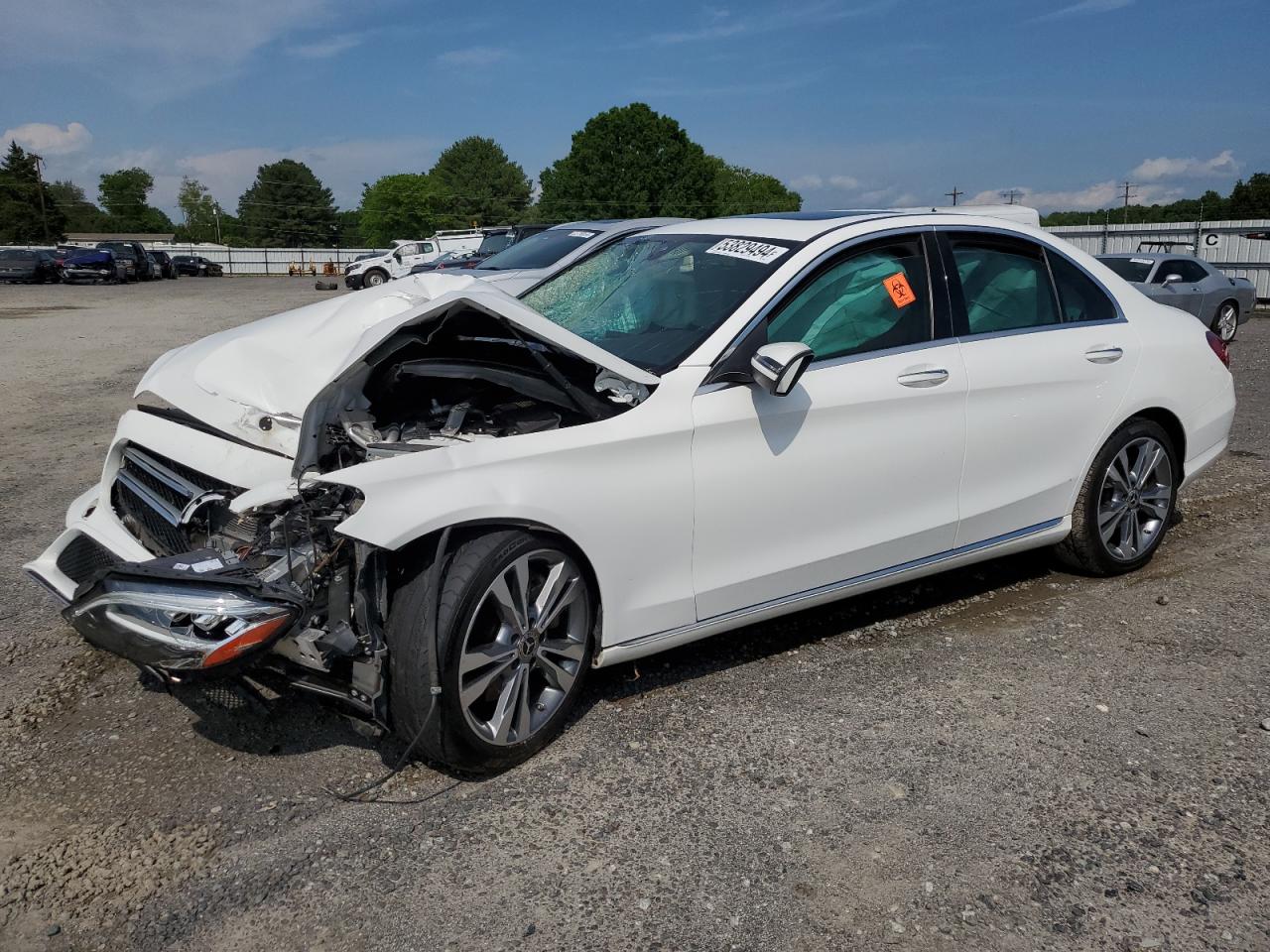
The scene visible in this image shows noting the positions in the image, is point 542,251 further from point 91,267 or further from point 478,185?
point 478,185

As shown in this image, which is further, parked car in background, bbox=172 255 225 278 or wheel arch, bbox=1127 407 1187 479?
parked car in background, bbox=172 255 225 278

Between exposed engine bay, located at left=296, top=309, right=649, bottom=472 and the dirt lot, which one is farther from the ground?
exposed engine bay, located at left=296, top=309, right=649, bottom=472

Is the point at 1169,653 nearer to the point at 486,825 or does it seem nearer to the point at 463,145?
the point at 486,825

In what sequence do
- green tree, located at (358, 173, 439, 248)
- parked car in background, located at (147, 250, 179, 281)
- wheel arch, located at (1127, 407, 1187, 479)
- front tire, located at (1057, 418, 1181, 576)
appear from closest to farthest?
front tire, located at (1057, 418, 1181, 576) → wheel arch, located at (1127, 407, 1187, 479) → parked car in background, located at (147, 250, 179, 281) → green tree, located at (358, 173, 439, 248)

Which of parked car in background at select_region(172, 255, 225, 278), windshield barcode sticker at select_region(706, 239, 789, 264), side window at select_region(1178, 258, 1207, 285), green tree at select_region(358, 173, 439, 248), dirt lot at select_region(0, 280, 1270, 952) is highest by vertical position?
green tree at select_region(358, 173, 439, 248)

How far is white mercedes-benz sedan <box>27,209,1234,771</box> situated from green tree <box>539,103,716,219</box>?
255 feet

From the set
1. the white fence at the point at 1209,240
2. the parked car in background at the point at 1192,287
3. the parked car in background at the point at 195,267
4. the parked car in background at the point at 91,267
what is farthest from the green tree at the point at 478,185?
the parked car in background at the point at 1192,287

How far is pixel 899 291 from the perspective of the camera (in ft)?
14.1

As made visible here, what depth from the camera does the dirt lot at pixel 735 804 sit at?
2.71 m

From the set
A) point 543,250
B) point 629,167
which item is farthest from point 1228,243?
point 629,167

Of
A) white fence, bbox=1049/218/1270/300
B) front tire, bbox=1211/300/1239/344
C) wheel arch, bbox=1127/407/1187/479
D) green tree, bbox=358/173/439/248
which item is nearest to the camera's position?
wheel arch, bbox=1127/407/1187/479

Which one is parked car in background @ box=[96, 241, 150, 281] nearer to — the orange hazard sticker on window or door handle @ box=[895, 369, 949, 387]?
the orange hazard sticker on window

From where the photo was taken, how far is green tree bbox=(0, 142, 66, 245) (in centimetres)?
8406

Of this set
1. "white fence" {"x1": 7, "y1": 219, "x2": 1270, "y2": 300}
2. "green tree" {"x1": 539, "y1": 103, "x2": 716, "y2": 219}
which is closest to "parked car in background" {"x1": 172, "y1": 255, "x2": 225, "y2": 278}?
"green tree" {"x1": 539, "y1": 103, "x2": 716, "y2": 219}
